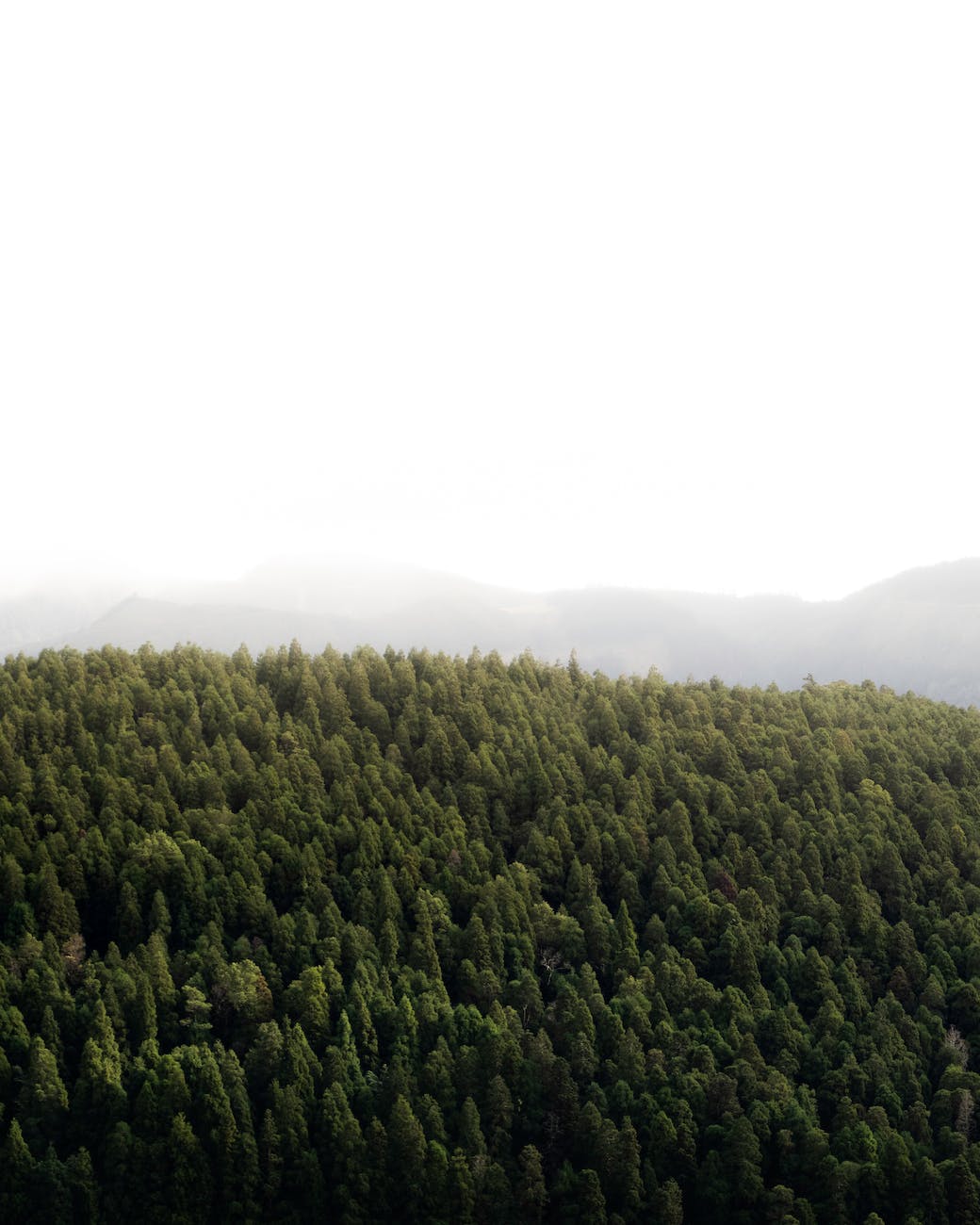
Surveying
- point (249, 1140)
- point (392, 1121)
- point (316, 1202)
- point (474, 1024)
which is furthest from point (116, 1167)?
point (474, 1024)

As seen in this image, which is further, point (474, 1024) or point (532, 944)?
point (532, 944)

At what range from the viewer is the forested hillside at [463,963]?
350 ft

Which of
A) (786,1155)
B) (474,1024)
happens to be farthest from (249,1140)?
(786,1155)

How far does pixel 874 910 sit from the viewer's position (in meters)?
152

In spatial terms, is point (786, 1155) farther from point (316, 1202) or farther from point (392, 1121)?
point (316, 1202)

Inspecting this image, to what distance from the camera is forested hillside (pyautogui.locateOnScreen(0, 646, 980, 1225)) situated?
106625 mm

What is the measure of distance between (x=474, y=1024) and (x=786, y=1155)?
36.7m

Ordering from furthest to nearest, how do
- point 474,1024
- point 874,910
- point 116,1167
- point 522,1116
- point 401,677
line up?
1. point 401,677
2. point 874,910
3. point 474,1024
4. point 522,1116
5. point 116,1167

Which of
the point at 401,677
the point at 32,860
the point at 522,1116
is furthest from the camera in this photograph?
the point at 401,677

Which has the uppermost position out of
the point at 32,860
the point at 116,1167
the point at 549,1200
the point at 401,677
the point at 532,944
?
the point at 401,677

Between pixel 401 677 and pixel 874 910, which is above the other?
pixel 401 677

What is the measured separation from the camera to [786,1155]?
11344 centimetres

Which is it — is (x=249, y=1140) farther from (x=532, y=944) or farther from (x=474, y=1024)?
(x=532, y=944)

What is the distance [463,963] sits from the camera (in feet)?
429
